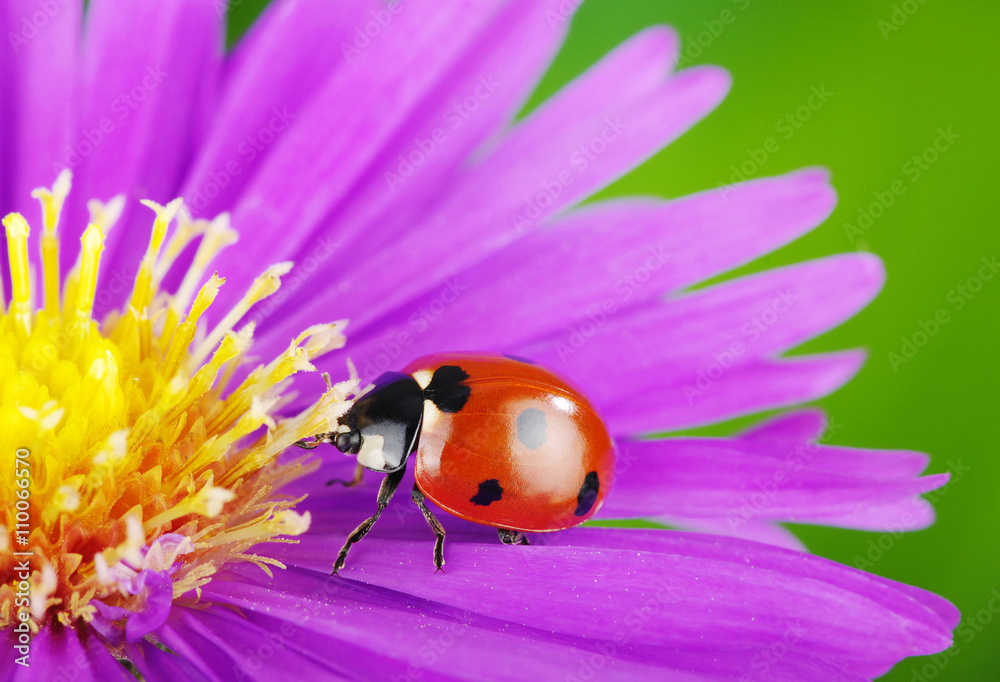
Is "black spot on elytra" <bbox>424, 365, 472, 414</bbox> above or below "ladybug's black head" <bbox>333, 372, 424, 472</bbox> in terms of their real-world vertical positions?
above

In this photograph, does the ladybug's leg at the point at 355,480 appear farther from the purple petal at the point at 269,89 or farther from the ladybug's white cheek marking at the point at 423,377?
the purple petal at the point at 269,89

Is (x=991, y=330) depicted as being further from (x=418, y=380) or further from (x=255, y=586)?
(x=255, y=586)

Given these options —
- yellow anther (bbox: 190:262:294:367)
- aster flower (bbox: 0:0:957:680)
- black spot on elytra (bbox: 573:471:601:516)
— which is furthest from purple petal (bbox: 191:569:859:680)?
yellow anther (bbox: 190:262:294:367)

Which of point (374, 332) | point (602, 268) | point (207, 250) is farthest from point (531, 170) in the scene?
point (207, 250)

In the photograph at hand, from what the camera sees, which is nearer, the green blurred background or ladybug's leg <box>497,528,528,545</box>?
ladybug's leg <box>497,528,528,545</box>

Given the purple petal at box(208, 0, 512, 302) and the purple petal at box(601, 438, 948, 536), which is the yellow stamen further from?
the purple petal at box(601, 438, 948, 536)

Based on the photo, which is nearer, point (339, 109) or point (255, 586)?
point (255, 586)

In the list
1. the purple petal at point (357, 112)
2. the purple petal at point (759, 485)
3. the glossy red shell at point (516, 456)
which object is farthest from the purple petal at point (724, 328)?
the purple petal at point (357, 112)

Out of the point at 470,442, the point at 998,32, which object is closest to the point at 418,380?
the point at 470,442
